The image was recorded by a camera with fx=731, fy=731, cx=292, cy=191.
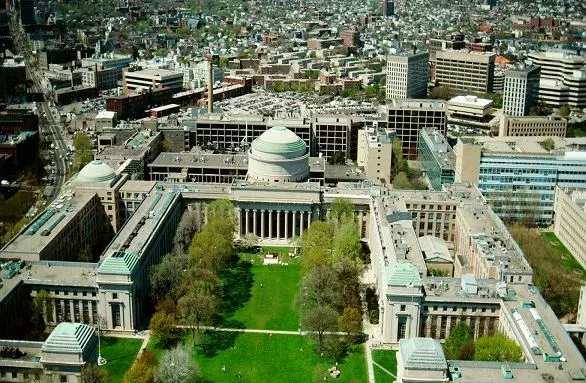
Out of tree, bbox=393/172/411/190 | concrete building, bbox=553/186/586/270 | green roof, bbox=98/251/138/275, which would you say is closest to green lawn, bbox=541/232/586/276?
concrete building, bbox=553/186/586/270

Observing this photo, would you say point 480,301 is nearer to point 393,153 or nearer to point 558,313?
point 558,313

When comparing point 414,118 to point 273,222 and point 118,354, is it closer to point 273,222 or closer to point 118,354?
point 273,222

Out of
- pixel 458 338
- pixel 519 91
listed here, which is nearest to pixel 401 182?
pixel 458 338

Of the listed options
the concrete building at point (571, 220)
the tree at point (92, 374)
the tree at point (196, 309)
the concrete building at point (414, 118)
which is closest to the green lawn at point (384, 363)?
the tree at point (196, 309)

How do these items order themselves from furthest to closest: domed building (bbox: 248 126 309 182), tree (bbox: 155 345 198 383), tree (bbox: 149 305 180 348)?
domed building (bbox: 248 126 309 182) < tree (bbox: 149 305 180 348) < tree (bbox: 155 345 198 383)

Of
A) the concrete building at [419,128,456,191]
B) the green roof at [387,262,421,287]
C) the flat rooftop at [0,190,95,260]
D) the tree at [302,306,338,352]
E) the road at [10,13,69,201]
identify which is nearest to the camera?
the tree at [302,306,338,352]

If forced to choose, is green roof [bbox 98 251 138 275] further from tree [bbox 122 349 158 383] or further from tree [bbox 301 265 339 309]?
tree [bbox 301 265 339 309]

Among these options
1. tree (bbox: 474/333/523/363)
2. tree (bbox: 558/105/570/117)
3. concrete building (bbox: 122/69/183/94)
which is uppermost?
concrete building (bbox: 122/69/183/94)

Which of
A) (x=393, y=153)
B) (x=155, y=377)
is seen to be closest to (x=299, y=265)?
(x=155, y=377)
